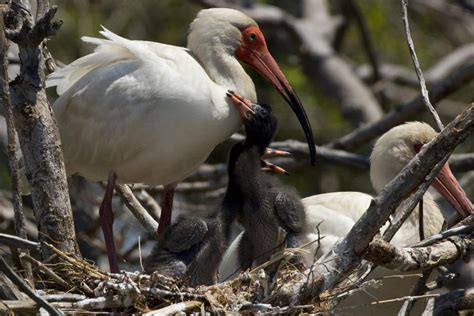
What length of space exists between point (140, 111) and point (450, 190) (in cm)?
→ 204

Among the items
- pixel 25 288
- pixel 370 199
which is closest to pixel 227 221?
pixel 370 199

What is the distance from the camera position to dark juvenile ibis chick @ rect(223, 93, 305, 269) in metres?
7.16

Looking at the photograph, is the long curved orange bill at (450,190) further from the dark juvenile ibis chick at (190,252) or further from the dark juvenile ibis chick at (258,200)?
the dark juvenile ibis chick at (190,252)

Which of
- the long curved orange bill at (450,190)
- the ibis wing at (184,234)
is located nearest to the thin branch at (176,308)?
the ibis wing at (184,234)

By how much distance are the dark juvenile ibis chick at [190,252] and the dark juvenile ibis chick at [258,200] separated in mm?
229

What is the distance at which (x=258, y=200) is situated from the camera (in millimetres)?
7277

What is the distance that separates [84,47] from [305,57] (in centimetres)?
201

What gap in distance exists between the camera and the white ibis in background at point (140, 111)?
7.48 metres

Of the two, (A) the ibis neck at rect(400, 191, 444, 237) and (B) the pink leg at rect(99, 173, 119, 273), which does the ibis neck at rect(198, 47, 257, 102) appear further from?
(A) the ibis neck at rect(400, 191, 444, 237)

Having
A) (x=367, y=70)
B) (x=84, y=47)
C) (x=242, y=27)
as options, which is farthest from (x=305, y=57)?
(x=242, y=27)

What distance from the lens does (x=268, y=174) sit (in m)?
7.61

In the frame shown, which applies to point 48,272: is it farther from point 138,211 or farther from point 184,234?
point 138,211

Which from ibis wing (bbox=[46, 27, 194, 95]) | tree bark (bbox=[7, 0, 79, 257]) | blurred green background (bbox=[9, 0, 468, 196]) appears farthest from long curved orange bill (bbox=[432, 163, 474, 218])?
blurred green background (bbox=[9, 0, 468, 196])

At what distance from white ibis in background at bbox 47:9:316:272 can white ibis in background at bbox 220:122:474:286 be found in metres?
0.68
